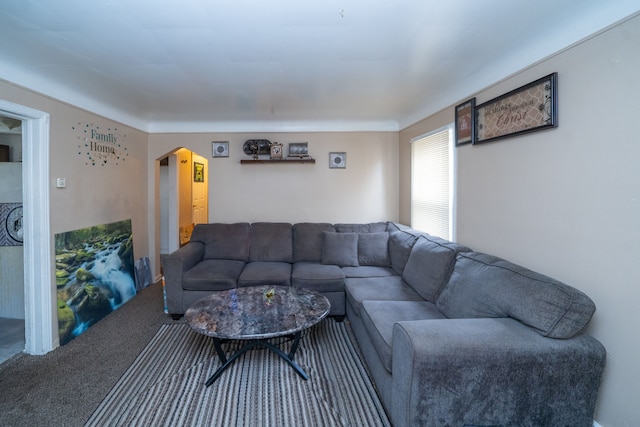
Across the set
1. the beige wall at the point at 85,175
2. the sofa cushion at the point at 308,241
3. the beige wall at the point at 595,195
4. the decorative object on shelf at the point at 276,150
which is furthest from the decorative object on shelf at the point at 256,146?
the beige wall at the point at 595,195

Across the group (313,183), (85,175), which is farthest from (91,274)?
(313,183)

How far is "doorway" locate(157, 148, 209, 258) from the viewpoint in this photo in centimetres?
491

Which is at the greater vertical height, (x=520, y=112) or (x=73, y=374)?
(x=520, y=112)

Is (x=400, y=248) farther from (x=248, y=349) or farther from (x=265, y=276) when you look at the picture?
(x=248, y=349)

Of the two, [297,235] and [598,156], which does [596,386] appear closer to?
[598,156]

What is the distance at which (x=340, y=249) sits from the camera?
10.6 ft

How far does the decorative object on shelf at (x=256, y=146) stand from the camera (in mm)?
3719

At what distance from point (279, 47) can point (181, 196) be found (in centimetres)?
412

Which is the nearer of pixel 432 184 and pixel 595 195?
pixel 595 195

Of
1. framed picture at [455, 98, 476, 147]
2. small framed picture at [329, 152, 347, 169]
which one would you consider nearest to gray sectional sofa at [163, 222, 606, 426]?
framed picture at [455, 98, 476, 147]

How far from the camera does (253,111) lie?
3367 mm

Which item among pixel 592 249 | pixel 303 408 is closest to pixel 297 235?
pixel 303 408

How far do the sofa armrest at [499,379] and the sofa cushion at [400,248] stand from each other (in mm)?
1524

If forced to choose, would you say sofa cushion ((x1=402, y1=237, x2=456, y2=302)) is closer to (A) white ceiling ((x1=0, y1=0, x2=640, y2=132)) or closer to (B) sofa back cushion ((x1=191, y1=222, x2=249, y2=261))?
(A) white ceiling ((x1=0, y1=0, x2=640, y2=132))
